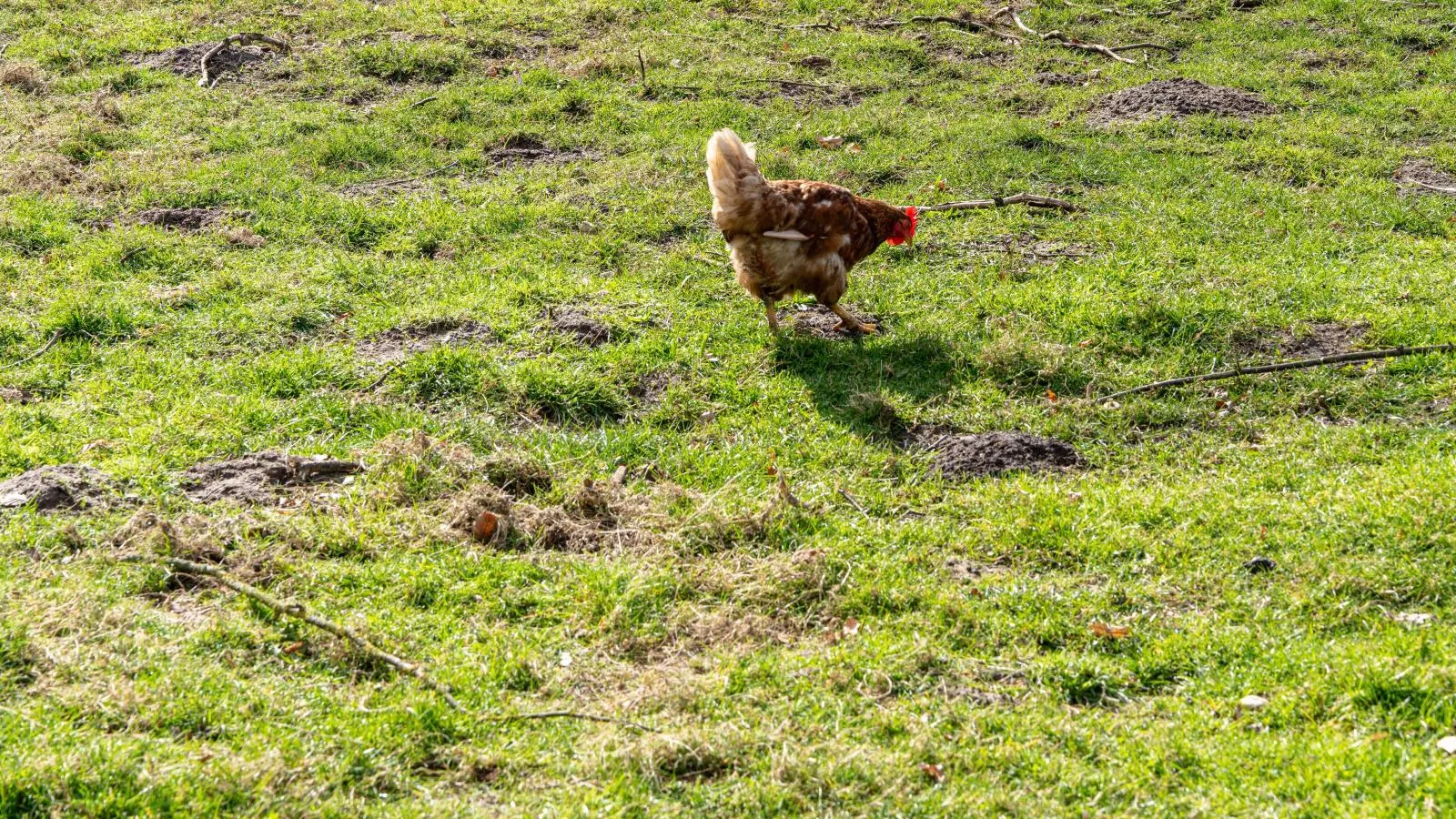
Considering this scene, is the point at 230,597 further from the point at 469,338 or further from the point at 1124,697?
the point at 1124,697

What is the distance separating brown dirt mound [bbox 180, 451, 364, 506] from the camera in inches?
239

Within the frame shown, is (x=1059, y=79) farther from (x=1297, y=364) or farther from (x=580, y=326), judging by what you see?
(x=580, y=326)

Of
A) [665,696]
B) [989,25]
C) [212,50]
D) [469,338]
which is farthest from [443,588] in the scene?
[989,25]

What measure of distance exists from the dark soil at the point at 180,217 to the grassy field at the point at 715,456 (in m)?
0.10

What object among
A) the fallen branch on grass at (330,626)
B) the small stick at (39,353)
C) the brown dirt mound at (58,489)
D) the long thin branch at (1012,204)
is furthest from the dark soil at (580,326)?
the long thin branch at (1012,204)

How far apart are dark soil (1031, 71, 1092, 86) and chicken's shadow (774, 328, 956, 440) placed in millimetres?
6780

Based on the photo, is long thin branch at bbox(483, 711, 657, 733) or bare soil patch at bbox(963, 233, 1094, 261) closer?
long thin branch at bbox(483, 711, 657, 733)

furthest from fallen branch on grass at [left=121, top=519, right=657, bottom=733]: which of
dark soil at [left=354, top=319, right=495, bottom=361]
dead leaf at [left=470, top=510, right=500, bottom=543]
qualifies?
dark soil at [left=354, top=319, right=495, bottom=361]

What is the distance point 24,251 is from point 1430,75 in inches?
547

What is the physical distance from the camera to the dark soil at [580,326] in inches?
315

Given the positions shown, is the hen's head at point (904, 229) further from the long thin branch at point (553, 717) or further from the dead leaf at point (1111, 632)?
the long thin branch at point (553, 717)

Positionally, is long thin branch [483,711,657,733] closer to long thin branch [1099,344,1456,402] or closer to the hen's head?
long thin branch [1099,344,1456,402]

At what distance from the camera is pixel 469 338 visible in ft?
26.0

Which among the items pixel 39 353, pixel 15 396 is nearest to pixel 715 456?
pixel 15 396
